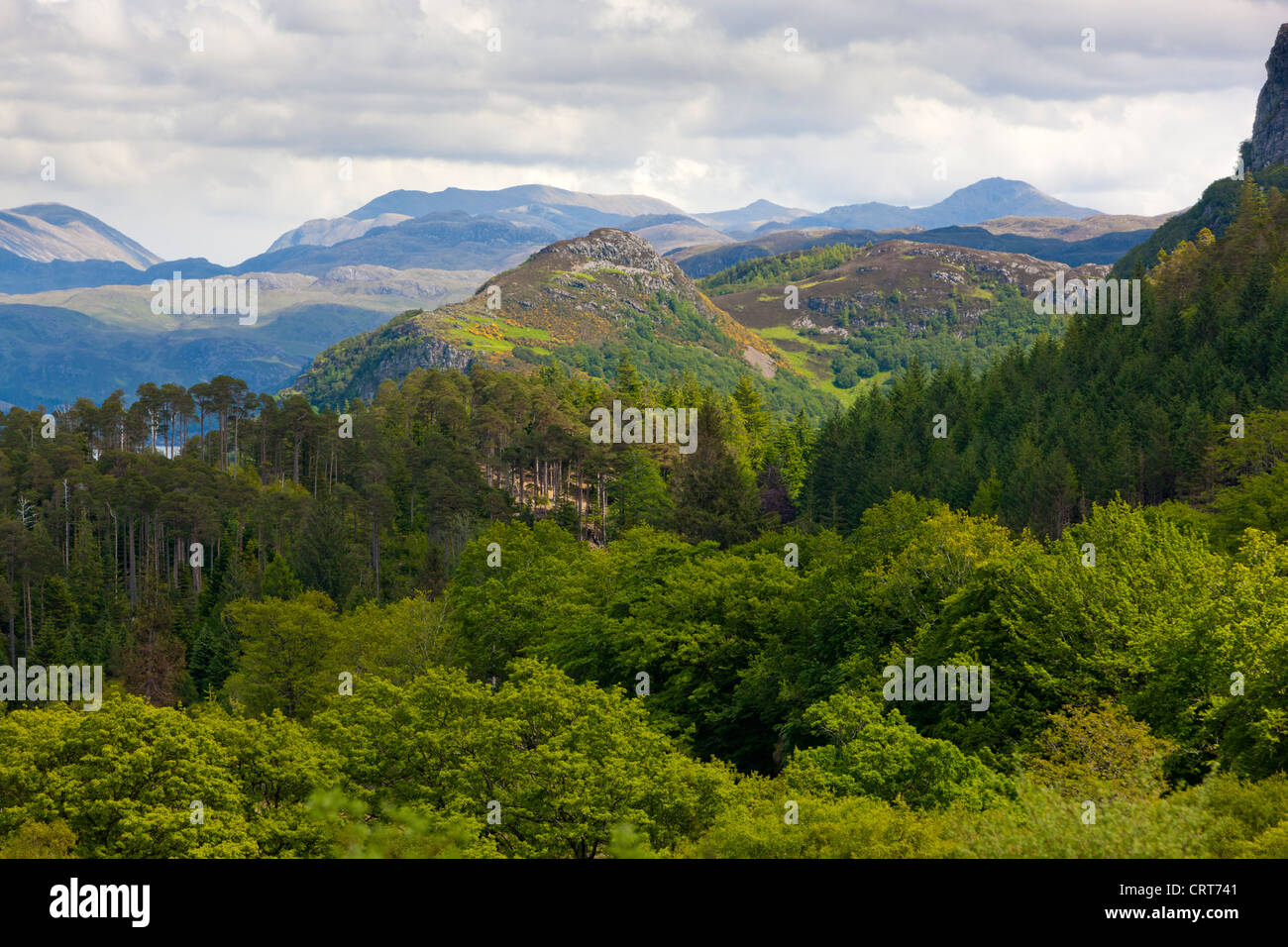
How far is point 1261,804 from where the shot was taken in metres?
28.5

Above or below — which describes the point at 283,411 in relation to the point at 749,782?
above

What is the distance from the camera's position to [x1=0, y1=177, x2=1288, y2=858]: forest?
121ft

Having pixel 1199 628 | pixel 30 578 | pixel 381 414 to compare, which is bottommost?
pixel 30 578

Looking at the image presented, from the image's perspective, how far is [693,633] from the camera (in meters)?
62.9

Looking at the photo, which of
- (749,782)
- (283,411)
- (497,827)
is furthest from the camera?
(283,411)

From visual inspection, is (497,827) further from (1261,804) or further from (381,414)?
(381,414)

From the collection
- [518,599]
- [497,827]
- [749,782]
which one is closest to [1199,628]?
[749,782]

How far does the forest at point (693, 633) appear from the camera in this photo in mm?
36969

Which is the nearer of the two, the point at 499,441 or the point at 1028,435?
the point at 1028,435

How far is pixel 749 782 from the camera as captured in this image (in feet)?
138

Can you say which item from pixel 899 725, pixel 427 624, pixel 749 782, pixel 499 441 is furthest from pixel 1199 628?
pixel 499 441

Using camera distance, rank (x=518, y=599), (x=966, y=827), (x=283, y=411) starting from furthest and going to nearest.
→ (x=283, y=411)
(x=518, y=599)
(x=966, y=827)

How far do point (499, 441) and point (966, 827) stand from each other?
454ft

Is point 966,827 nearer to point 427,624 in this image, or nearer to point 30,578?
point 427,624
